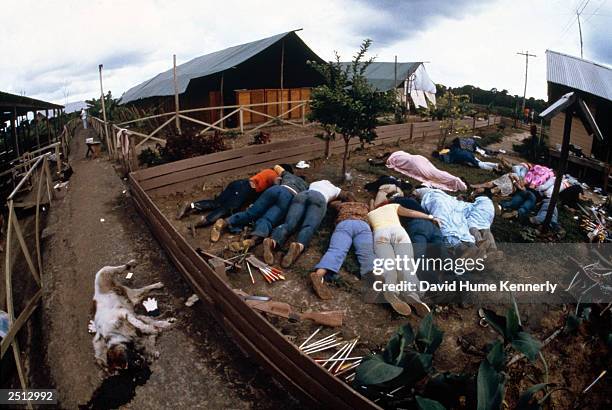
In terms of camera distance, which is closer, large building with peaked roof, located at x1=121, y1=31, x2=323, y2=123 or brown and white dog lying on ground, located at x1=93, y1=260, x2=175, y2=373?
brown and white dog lying on ground, located at x1=93, y1=260, x2=175, y2=373

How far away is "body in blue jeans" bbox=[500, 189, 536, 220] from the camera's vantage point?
28.6ft

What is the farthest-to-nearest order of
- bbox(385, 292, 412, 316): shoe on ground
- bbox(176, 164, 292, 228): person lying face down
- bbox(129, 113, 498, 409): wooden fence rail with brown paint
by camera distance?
bbox(176, 164, 292, 228): person lying face down < bbox(385, 292, 412, 316): shoe on ground < bbox(129, 113, 498, 409): wooden fence rail with brown paint

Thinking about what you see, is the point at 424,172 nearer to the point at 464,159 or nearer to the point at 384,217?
the point at 464,159

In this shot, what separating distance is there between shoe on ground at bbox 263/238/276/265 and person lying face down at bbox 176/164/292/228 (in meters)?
1.79

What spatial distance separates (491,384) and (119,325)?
419 centimetres

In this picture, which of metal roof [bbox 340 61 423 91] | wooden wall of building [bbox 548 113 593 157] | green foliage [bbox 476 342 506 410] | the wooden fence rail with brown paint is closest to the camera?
green foliage [bbox 476 342 506 410]

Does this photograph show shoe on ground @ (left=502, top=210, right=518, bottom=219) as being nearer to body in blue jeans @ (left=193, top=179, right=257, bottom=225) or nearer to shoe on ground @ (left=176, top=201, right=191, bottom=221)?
body in blue jeans @ (left=193, top=179, right=257, bottom=225)

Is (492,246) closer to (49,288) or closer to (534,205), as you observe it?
(534,205)

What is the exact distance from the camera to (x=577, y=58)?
611 inches

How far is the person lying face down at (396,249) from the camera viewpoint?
16.3 ft

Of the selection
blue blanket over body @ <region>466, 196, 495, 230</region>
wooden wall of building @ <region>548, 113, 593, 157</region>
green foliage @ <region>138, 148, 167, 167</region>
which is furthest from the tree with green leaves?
wooden wall of building @ <region>548, 113, 593, 157</region>

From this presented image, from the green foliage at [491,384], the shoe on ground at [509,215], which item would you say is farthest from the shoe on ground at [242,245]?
the shoe on ground at [509,215]

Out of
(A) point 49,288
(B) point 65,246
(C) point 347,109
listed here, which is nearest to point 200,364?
(A) point 49,288

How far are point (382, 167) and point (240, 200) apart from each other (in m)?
5.72
